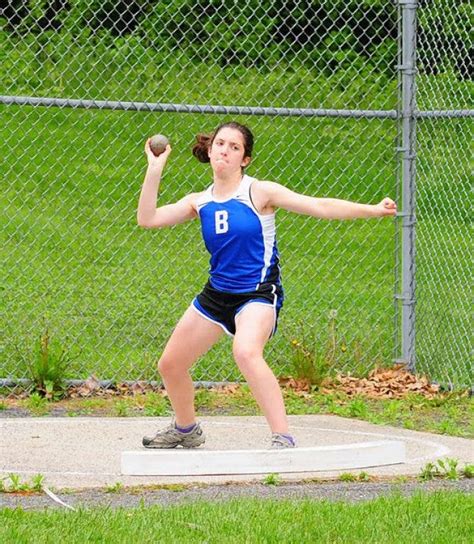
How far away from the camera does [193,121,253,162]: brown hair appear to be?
268 inches

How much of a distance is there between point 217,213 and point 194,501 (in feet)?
5.18

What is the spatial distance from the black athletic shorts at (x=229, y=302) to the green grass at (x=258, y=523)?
128 centimetres

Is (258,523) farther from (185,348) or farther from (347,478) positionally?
(185,348)

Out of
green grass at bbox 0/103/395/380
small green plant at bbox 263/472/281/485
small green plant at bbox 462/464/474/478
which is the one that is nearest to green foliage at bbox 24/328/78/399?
green grass at bbox 0/103/395/380

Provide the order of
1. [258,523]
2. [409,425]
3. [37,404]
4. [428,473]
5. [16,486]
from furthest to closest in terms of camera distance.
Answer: [37,404] → [409,425] → [428,473] → [16,486] → [258,523]

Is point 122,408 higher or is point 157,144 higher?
point 157,144

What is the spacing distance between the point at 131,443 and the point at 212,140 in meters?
1.65

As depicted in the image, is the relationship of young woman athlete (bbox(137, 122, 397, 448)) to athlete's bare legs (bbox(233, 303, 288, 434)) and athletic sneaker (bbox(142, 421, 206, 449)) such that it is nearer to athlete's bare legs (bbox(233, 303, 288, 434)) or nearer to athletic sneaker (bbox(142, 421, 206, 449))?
athlete's bare legs (bbox(233, 303, 288, 434))

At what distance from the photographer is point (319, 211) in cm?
661

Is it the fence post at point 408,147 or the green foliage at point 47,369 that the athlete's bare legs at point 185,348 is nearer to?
the green foliage at point 47,369

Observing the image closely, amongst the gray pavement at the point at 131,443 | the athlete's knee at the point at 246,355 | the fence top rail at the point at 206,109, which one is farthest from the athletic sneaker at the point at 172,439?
the fence top rail at the point at 206,109

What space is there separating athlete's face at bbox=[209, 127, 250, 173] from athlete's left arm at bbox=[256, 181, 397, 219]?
167 millimetres

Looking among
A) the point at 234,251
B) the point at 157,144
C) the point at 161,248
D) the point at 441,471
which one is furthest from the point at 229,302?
the point at 161,248

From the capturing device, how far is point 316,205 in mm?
6637
